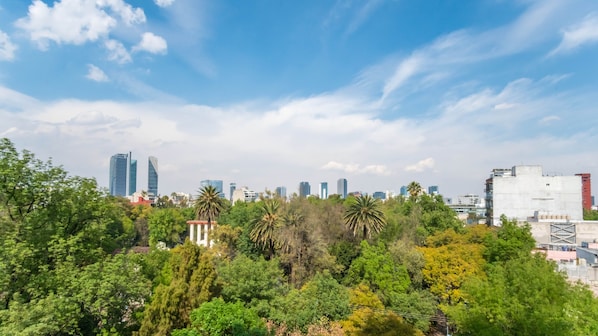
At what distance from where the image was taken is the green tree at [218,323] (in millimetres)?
13156

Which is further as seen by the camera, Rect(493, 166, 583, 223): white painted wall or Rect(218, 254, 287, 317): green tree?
Rect(493, 166, 583, 223): white painted wall

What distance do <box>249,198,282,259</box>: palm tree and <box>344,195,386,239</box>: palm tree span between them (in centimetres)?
696

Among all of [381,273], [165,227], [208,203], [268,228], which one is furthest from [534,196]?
[165,227]

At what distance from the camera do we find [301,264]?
29.5m

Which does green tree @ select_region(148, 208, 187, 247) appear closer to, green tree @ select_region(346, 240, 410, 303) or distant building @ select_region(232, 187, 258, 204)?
green tree @ select_region(346, 240, 410, 303)

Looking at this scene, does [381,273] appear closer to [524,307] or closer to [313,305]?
[313,305]

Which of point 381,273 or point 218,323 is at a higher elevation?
point 218,323

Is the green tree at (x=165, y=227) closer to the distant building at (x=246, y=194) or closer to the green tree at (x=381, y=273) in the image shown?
the green tree at (x=381, y=273)

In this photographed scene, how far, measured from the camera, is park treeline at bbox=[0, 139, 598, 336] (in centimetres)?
1219

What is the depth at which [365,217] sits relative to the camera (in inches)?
1251

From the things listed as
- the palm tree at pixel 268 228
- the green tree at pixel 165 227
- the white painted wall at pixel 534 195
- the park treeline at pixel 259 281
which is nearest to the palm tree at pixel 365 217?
the park treeline at pixel 259 281

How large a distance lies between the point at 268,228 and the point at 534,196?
142ft

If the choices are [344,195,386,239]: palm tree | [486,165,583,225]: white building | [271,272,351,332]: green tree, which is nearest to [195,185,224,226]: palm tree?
[344,195,386,239]: palm tree

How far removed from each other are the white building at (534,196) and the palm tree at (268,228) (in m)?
38.1
